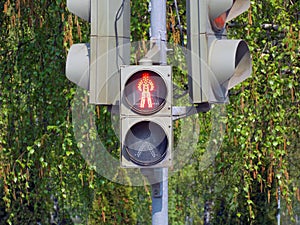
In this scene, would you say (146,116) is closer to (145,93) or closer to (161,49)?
(145,93)

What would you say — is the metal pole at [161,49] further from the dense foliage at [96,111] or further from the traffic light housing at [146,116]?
the dense foliage at [96,111]

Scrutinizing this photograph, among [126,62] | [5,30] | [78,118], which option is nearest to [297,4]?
[78,118]

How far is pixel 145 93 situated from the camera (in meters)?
4.14

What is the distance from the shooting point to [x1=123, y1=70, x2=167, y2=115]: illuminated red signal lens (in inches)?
161

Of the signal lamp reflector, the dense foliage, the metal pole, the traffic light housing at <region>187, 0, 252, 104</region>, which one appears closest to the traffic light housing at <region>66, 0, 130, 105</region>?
the metal pole

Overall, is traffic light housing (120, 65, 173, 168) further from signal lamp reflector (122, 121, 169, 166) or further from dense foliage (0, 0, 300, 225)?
dense foliage (0, 0, 300, 225)

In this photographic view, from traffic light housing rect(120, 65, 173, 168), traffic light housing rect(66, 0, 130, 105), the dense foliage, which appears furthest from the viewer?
the dense foliage

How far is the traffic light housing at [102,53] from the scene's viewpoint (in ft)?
14.1

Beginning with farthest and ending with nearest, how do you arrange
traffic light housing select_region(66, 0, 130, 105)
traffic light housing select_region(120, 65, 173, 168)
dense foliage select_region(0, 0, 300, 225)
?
1. dense foliage select_region(0, 0, 300, 225)
2. traffic light housing select_region(66, 0, 130, 105)
3. traffic light housing select_region(120, 65, 173, 168)

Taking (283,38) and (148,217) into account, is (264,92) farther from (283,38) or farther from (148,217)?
(148,217)

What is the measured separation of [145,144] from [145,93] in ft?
0.75

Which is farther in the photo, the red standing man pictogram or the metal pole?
the metal pole

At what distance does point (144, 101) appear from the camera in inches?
162

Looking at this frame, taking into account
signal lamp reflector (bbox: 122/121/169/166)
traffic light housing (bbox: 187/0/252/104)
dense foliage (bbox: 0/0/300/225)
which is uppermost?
dense foliage (bbox: 0/0/300/225)
